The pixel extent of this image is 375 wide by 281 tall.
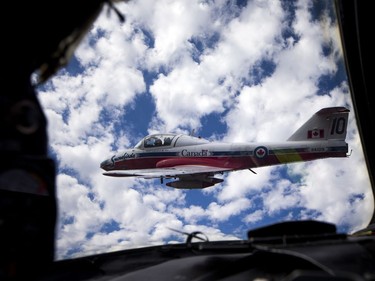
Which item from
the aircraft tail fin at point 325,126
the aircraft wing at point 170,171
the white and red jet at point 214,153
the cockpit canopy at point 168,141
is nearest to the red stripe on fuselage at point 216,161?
the white and red jet at point 214,153

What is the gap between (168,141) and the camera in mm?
21641

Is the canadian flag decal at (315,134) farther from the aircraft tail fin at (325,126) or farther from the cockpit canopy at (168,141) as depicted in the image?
the cockpit canopy at (168,141)

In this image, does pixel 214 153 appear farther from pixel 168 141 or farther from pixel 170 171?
pixel 168 141

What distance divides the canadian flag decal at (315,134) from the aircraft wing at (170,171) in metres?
5.23

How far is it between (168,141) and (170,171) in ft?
8.56

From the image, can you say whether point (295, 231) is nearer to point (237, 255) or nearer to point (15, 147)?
point (237, 255)

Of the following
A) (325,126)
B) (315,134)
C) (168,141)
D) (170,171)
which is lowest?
(170,171)

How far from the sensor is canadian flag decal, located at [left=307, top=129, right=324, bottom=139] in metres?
19.2

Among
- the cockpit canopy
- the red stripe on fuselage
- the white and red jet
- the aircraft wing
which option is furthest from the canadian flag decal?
the cockpit canopy

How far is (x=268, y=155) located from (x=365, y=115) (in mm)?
13782

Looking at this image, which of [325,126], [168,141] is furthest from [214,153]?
[325,126]

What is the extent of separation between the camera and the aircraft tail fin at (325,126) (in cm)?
1912

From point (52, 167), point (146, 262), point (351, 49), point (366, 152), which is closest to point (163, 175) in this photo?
point (366, 152)

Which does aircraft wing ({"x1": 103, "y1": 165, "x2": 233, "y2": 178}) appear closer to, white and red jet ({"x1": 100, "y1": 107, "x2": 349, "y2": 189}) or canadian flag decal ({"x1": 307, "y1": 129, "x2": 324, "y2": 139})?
white and red jet ({"x1": 100, "y1": 107, "x2": 349, "y2": 189})
